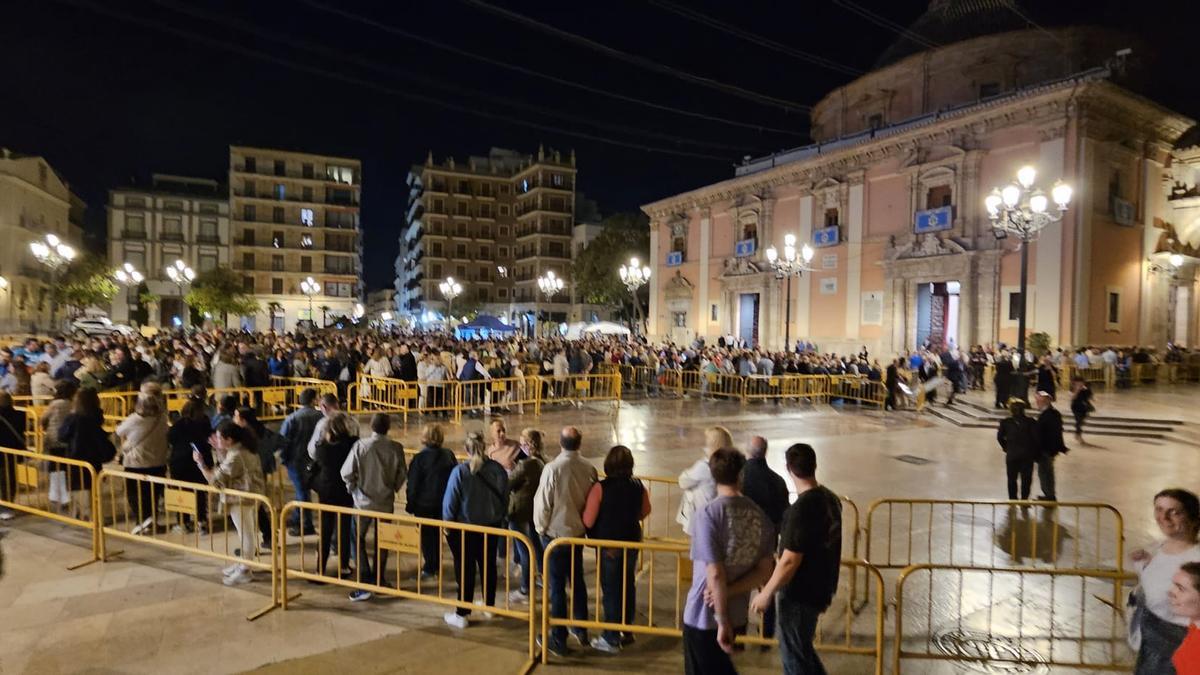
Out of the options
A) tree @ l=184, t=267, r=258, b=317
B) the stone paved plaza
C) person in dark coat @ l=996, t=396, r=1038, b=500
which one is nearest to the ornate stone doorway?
the stone paved plaza

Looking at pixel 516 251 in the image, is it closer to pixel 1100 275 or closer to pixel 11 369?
pixel 1100 275

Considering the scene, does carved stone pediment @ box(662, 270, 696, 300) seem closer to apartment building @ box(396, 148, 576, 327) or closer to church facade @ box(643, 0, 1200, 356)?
church facade @ box(643, 0, 1200, 356)

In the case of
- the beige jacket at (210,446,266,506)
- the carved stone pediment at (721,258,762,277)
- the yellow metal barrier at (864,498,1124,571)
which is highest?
the carved stone pediment at (721,258,762,277)

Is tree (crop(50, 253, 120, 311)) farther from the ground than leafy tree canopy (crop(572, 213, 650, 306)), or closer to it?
closer to it

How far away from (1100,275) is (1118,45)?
44.2 feet

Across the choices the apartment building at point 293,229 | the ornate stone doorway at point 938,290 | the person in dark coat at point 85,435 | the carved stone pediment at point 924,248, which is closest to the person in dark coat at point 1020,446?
the person in dark coat at point 85,435

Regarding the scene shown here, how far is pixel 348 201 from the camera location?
219 ft

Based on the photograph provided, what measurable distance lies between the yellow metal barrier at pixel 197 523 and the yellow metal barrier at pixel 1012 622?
16.8 ft

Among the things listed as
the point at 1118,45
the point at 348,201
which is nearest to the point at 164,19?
the point at 1118,45

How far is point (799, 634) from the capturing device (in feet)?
11.4

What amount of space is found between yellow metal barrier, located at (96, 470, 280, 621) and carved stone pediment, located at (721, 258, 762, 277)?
31998mm

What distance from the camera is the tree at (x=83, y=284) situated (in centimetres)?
3991

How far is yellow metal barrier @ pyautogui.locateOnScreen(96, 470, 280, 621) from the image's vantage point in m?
5.66

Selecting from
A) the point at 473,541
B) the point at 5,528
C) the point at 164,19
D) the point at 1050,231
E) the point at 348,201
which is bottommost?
the point at 5,528
